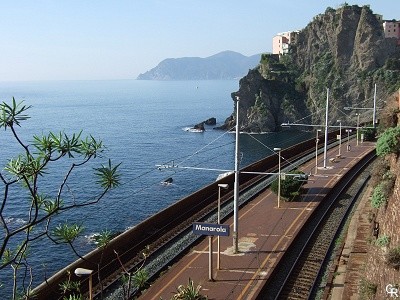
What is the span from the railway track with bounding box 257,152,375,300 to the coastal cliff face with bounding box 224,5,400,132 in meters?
89.9

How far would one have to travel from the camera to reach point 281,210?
105 feet

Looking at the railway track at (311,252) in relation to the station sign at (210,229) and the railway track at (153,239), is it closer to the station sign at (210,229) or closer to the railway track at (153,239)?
the station sign at (210,229)

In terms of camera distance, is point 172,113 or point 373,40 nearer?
point 373,40

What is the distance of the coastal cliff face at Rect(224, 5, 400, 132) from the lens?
4993 inches

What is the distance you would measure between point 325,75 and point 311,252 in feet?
391

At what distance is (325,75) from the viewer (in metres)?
137

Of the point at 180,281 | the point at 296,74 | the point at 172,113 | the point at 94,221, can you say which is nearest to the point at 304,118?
the point at 296,74

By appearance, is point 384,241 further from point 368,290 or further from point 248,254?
point 248,254

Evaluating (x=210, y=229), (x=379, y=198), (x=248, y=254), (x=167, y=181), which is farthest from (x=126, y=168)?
(x=210, y=229)

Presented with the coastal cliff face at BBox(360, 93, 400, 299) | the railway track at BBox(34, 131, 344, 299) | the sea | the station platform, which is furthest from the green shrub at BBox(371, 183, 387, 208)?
the railway track at BBox(34, 131, 344, 299)

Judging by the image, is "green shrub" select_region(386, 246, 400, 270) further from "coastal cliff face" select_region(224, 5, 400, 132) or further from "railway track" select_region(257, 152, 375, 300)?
"coastal cliff face" select_region(224, 5, 400, 132)

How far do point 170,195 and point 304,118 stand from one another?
7921 cm

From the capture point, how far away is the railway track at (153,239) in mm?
20969

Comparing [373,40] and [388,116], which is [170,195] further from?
[373,40]
